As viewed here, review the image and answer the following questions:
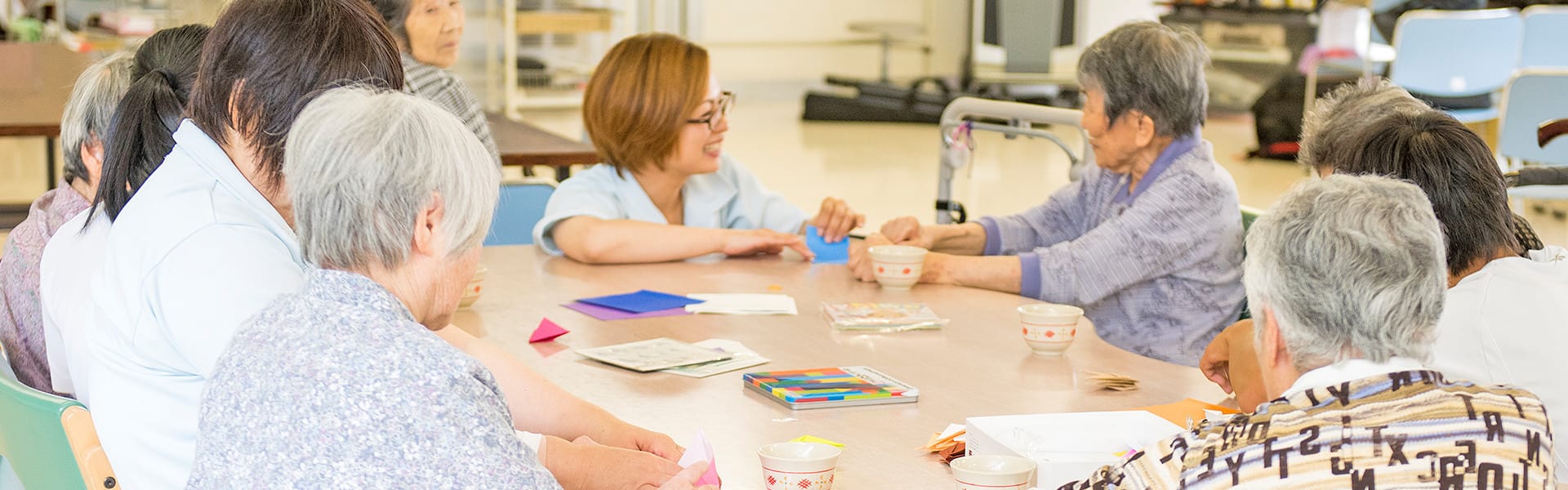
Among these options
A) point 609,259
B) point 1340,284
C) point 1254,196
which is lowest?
point 1254,196

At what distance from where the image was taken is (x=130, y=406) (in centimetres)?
149

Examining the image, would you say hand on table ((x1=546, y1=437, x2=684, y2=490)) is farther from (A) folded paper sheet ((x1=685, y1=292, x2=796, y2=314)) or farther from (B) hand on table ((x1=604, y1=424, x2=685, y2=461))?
(A) folded paper sheet ((x1=685, y1=292, x2=796, y2=314))

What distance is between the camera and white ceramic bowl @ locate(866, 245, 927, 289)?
2.64 metres

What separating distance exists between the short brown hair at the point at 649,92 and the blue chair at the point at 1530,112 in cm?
324

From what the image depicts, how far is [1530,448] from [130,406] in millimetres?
1331

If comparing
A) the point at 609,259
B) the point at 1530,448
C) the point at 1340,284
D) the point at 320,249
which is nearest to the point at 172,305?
the point at 320,249

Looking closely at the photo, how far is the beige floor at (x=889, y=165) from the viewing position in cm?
698

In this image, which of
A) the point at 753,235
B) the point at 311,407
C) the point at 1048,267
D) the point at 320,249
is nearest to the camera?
the point at 311,407

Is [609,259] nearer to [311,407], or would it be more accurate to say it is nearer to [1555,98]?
[311,407]

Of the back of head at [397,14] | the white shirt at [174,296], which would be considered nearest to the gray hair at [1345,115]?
the white shirt at [174,296]

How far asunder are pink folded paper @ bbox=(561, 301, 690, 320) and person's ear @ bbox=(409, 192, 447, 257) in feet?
3.58

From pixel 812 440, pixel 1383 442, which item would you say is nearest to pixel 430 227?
pixel 812 440

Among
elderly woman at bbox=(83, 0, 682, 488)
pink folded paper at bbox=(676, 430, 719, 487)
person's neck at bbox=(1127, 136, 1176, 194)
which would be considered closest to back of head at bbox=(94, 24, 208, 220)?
elderly woman at bbox=(83, 0, 682, 488)

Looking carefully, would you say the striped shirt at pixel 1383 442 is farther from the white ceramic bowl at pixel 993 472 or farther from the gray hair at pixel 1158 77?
the gray hair at pixel 1158 77
